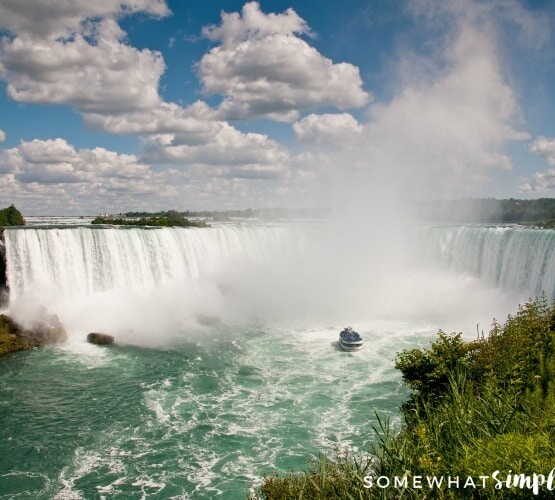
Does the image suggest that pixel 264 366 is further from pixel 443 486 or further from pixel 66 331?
pixel 443 486

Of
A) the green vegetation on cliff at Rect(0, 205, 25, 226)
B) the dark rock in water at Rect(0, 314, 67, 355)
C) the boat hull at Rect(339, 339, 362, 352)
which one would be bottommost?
the boat hull at Rect(339, 339, 362, 352)

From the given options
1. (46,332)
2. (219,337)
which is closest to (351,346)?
(219,337)

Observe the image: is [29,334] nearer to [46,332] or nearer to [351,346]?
[46,332]

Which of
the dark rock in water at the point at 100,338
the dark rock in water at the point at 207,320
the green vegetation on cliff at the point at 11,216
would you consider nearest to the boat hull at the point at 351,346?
the dark rock in water at the point at 207,320

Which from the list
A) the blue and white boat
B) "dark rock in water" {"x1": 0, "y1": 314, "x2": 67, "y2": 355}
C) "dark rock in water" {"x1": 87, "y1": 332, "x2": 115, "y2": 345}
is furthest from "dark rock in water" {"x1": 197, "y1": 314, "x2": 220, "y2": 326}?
the blue and white boat

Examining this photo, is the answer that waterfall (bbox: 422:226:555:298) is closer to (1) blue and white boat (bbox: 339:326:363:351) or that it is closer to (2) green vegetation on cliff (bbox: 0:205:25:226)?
(1) blue and white boat (bbox: 339:326:363:351)

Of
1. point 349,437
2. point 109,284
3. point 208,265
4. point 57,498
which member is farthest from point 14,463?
point 208,265
